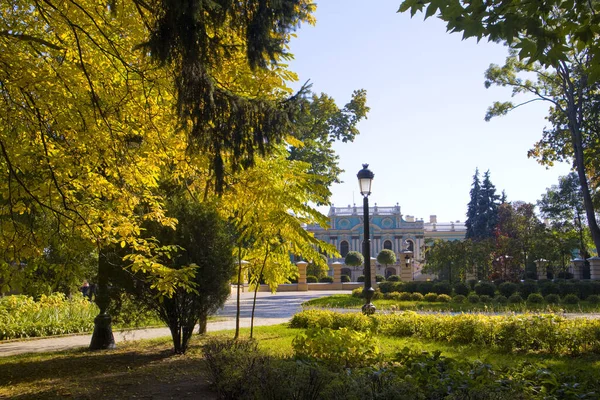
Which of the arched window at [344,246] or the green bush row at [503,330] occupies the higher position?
the arched window at [344,246]

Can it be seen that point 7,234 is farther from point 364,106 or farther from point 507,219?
point 507,219

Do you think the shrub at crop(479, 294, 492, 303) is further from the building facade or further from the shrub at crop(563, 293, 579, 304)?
the building facade

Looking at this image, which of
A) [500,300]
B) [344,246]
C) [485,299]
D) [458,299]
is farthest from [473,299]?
[344,246]

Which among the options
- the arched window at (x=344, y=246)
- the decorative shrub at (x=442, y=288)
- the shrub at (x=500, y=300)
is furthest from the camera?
the arched window at (x=344, y=246)

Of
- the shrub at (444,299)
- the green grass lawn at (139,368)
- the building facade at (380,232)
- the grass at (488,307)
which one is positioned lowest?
the green grass lawn at (139,368)

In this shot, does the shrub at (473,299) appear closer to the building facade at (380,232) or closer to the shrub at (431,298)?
the shrub at (431,298)

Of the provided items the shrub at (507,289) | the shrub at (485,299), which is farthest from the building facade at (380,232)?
the shrub at (485,299)

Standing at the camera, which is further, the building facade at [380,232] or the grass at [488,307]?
the building facade at [380,232]

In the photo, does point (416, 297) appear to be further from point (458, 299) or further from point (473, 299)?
point (473, 299)

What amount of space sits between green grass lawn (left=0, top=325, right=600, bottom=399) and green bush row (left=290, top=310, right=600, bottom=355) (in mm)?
325

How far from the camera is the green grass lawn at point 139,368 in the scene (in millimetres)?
5566

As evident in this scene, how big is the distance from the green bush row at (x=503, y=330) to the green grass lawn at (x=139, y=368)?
0.32 m

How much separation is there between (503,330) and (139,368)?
5373mm

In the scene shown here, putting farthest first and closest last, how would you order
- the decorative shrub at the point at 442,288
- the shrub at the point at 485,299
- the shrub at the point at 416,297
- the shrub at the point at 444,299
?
the decorative shrub at the point at 442,288, the shrub at the point at 416,297, the shrub at the point at 444,299, the shrub at the point at 485,299
